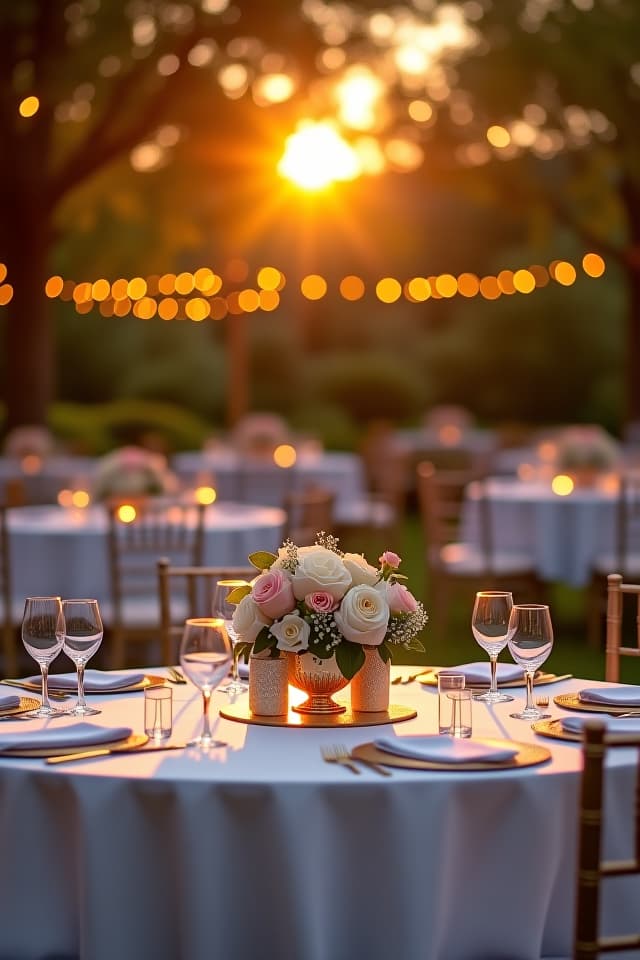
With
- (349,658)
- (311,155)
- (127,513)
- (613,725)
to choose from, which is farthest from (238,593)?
(311,155)

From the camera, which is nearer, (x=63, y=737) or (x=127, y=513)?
(x=63, y=737)

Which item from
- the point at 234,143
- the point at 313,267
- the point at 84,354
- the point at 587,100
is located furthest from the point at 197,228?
the point at 313,267

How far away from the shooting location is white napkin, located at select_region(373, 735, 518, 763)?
2.71m

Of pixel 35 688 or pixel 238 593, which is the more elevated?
pixel 238 593

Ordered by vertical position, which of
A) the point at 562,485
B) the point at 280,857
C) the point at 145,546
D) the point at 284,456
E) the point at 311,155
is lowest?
the point at 280,857

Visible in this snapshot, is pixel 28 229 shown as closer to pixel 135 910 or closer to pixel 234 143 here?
pixel 234 143

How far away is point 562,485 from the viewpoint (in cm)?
962

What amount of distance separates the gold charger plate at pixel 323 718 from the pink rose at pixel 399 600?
228 millimetres

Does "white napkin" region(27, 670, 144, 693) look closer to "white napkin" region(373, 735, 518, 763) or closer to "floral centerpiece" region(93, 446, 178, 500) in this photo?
"white napkin" region(373, 735, 518, 763)

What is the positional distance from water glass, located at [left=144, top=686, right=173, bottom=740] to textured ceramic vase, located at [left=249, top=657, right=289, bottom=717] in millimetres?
197

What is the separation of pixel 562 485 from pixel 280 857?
23.7 feet

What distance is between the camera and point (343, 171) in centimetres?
1520

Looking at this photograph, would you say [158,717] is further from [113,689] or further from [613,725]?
[613,725]

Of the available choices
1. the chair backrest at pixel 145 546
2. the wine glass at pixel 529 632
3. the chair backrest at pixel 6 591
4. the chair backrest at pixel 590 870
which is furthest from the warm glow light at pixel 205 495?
the chair backrest at pixel 590 870
